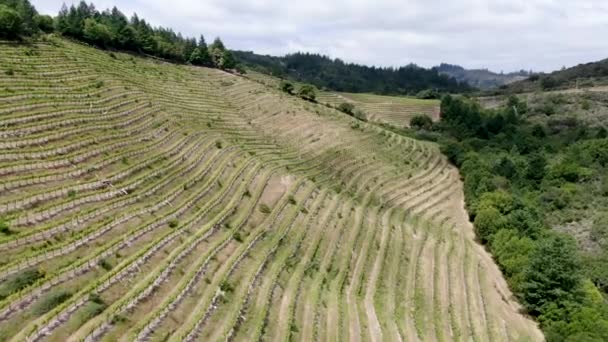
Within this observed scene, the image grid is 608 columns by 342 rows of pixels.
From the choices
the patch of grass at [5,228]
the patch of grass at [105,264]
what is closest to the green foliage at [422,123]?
the patch of grass at [105,264]

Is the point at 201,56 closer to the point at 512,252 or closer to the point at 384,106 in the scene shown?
the point at 384,106

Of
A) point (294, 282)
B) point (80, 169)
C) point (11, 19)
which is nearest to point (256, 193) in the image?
point (294, 282)

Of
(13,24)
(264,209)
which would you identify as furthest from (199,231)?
(13,24)

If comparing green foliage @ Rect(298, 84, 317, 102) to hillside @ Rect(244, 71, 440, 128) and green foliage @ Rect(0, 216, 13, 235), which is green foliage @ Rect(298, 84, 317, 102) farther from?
green foliage @ Rect(0, 216, 13, 235)

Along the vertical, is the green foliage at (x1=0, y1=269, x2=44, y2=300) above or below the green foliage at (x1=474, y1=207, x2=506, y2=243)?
above

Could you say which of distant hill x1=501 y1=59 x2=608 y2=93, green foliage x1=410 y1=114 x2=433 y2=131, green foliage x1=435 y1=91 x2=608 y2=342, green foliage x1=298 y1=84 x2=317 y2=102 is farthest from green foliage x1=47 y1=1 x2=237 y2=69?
distant hill x1=501 y1=59 x2=608 y2=93
